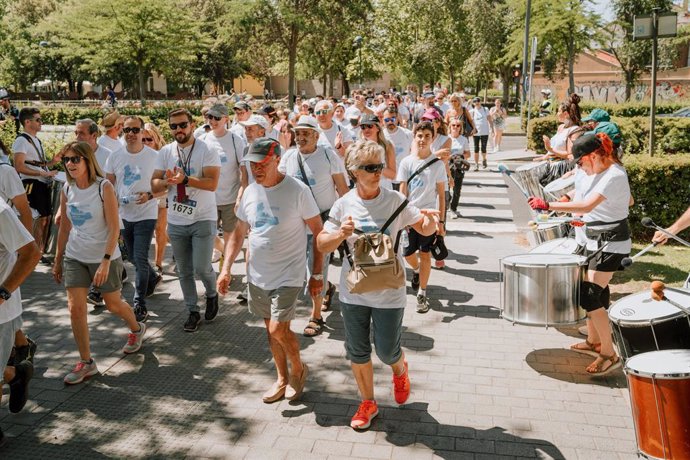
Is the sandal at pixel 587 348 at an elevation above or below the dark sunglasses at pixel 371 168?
below

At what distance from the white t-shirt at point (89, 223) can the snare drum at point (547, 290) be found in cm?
312

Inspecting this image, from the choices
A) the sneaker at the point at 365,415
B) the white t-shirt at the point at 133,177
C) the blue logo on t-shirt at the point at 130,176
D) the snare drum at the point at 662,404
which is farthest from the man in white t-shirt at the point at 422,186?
the snare drum at the point at 662,404

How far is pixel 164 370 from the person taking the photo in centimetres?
521

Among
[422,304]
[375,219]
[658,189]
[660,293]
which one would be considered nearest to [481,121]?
[658,189]

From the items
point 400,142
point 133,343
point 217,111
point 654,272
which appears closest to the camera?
point 133,343

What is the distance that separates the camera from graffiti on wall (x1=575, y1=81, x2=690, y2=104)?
50.9 m

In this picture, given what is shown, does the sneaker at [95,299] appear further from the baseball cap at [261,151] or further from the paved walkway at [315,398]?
the baseball cap at [261,151]

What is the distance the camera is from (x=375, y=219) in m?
3.94

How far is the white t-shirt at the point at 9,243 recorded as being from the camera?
3.49m

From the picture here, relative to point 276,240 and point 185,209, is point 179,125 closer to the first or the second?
point 185,209

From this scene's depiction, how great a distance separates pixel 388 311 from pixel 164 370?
88.5 inches

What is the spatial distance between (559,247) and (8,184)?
4368 mm

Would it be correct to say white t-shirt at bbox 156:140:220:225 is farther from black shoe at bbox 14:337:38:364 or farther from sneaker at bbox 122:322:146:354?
black shoe at bbox 14:337:38:364

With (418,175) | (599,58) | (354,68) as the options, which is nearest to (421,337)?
(418,175)
